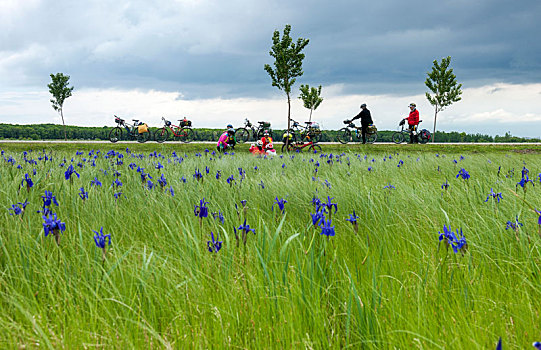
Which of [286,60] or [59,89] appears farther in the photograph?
[59,89]

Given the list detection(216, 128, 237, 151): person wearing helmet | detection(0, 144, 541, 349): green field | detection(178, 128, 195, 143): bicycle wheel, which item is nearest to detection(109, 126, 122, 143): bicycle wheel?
detection(178, 128, 195, 143): bicycle wheel

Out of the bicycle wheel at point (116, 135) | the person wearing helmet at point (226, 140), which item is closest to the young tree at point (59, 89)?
the bicycle wheel at point (116, 135)

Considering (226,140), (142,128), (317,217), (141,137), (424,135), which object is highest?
(142,128)

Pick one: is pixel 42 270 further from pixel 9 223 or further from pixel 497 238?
pixel 497 238

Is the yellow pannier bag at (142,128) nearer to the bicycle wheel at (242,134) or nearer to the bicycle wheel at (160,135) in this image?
the bicycle wheel at (160,135)

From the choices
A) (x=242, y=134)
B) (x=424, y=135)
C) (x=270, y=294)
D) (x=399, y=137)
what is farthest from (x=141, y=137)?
(x=270, y=294)

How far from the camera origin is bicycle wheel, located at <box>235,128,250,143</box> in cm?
2408

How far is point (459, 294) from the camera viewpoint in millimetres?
1770

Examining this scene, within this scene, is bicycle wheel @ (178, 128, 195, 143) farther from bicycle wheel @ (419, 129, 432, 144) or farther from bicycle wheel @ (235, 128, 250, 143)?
bicycle wheel @ (419, 129, 432, 144)

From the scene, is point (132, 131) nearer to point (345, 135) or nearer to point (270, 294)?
point (345, 135)

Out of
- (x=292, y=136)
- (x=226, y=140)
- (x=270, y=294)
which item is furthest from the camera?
(x=292, y=136)

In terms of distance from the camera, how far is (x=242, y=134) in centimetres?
2420

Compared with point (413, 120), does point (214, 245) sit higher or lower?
lower

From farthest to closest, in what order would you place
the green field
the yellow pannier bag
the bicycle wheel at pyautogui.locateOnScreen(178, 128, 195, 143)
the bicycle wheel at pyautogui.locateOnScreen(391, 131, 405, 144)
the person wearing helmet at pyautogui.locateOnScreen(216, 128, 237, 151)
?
the bicycle wheel at pyautogui.locateOnScreen(178, 128, 195, 143) < the bicycle wheel at pyautogui.locateOnScreen(391, 131, 405, 144) < the yellow pannier bag < the person wearing helmet at pyautogui.locateOnScreen(216, 128, 237, 151) < the green field
